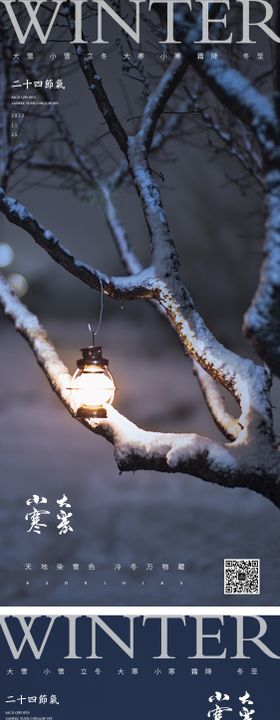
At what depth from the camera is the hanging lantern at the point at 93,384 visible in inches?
123

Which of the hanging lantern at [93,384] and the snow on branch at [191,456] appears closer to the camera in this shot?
the snow on branch at [191,456]

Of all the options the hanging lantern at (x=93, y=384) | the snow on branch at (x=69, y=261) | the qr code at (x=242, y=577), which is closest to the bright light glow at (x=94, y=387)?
the hanging lantern at (x=93, y=384)

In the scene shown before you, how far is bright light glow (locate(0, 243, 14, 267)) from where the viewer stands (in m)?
4.16

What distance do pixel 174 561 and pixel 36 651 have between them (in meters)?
0.86

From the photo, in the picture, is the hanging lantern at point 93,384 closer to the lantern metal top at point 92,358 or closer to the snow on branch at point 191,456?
the lantern metal top at point 92,358

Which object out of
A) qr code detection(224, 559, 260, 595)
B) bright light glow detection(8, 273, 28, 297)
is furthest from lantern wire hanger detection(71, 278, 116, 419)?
qr code detection(224, 559, 260, 595)

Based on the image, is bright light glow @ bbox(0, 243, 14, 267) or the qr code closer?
the qr code

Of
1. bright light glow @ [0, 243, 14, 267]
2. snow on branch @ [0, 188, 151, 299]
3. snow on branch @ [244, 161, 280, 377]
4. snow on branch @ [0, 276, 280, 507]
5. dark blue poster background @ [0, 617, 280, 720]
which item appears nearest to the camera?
snow on branch @ [244, 161, 280, 377]

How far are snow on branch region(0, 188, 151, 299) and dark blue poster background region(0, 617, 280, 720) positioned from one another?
1.79 m

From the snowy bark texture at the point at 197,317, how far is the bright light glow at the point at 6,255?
0.41 m

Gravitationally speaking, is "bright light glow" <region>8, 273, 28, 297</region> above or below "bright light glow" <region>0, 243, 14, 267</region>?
below

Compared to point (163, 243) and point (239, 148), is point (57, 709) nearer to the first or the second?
point (163, 243)

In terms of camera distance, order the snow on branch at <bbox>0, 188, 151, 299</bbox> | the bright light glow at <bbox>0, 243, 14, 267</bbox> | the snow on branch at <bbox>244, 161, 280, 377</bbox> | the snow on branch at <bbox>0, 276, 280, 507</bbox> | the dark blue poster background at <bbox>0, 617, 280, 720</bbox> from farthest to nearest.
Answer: the bright light glow at <bbox>0, 243, 14, 267</bbox>
the dark blue poster background at <bbox>0, 617, 280, 720</bbox>
the snow on branch at <bbox>0, 188, 151, 299</bbox>
the snow on branch at <bbox>0, 276, 280, 507</bbox>
the snow on branch at <bbox>244, 161, 280, 377</bbox>

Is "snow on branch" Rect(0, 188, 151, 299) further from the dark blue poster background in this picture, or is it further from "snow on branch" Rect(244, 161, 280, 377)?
the dark blue poster background
